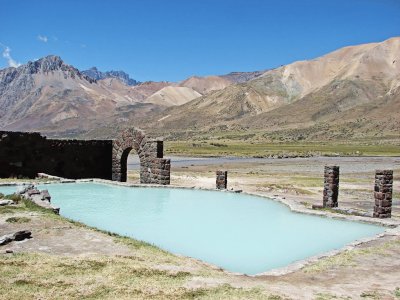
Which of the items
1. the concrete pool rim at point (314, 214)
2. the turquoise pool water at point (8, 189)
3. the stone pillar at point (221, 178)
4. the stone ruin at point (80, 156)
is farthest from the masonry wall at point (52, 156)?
the stone pillar at point (221, 178)

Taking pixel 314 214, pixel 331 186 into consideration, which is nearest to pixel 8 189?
pixel 314 214

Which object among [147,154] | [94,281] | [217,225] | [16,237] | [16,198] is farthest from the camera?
[147,154]

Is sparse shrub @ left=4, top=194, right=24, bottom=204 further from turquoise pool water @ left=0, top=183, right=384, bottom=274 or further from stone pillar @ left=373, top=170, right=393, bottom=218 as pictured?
stone pillar @ left=373, top=170, right=393, bottom=218

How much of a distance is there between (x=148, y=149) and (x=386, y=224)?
13.9 metres

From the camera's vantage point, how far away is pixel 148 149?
82.7 feet

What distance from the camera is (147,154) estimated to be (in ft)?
82.8

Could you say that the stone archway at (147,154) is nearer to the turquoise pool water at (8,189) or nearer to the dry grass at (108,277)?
the turquoise pool water at (8,189)

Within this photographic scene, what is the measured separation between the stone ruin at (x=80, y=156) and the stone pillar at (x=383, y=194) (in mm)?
10844

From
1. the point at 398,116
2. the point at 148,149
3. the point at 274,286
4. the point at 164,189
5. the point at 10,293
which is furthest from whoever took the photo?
the point at 398,116

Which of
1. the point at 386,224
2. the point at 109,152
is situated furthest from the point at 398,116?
the point at 386,224

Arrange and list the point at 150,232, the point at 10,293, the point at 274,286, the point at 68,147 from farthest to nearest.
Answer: the point at 68,147, the point at 150,232, the point at 274,286, the point at 10,293

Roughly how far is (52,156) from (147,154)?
18.8 feet

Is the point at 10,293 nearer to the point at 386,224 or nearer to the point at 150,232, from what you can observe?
the point at 150,232

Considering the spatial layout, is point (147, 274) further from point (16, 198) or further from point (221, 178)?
point (221, 178)
